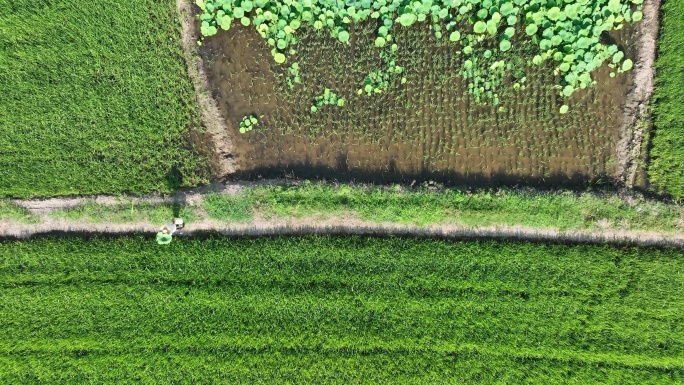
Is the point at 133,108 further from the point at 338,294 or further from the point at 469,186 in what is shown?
the point at 469,186

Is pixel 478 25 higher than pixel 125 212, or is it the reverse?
pixel 478 25

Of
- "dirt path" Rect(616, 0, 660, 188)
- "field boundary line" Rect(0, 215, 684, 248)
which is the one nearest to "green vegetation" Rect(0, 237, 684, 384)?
"field boundary line" Rect(0, 215, 684, 248)

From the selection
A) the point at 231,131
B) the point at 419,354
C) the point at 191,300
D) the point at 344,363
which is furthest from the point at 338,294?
the point at 231,131

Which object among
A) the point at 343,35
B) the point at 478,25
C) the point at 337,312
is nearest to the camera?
the point at 478,25

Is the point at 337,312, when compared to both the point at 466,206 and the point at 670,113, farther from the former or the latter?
the point at 670,113

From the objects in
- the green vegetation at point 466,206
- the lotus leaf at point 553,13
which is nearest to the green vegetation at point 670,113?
the green vegetation at point 466,206

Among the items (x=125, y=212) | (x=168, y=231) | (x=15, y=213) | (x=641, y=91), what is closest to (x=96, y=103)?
(x=125, y=212)
